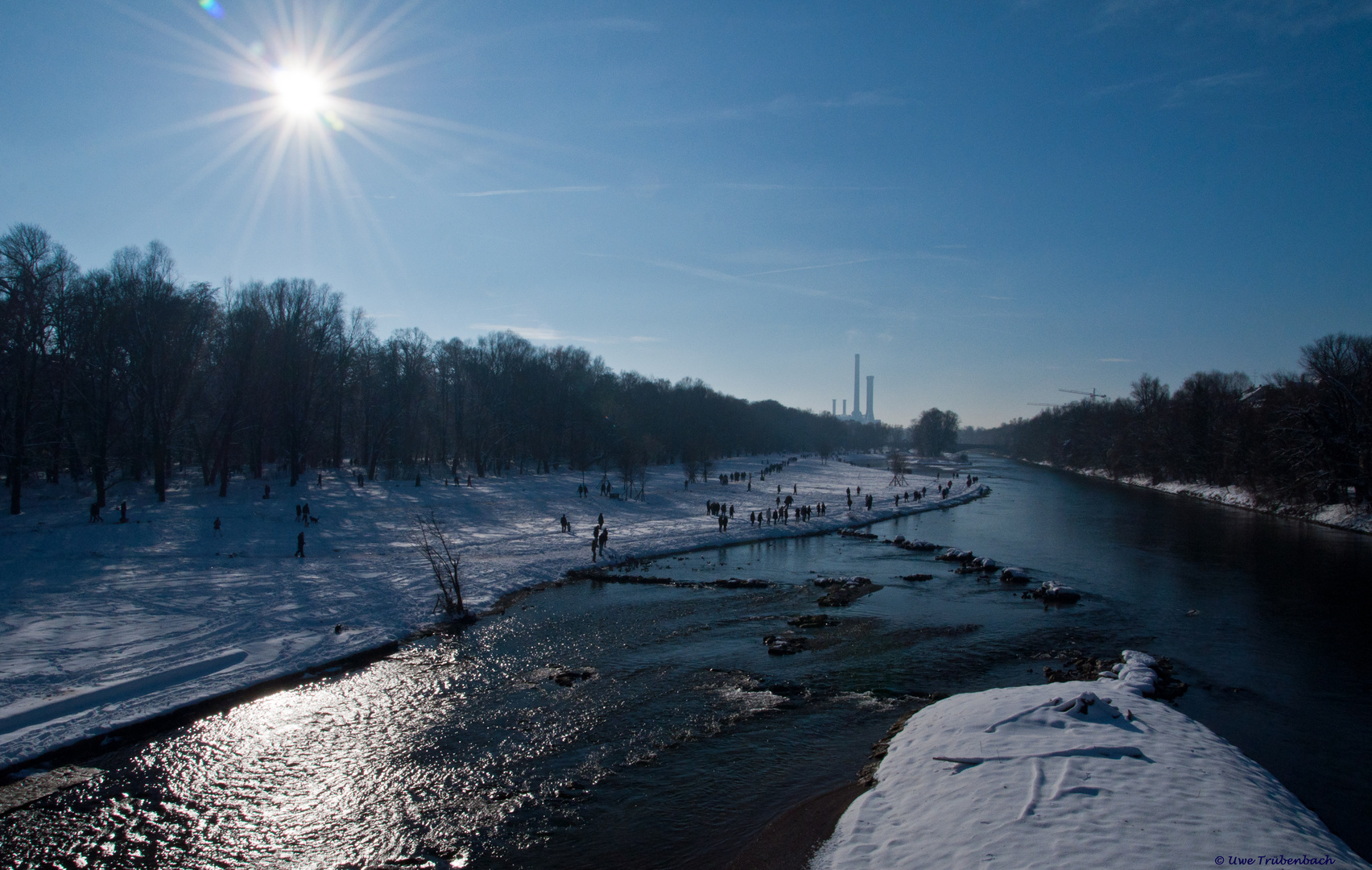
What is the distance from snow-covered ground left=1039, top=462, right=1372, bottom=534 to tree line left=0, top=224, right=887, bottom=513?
156 ft

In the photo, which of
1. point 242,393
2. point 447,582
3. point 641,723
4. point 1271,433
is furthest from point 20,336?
point 1271,433

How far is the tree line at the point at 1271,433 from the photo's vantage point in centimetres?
4550

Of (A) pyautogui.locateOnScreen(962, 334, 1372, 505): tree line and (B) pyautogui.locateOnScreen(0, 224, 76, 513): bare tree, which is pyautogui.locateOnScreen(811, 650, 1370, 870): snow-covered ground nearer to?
(B) pyautogui.locateOnScreen(0, 224, 76, 513): bare tree

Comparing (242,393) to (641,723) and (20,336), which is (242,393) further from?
(641,723)

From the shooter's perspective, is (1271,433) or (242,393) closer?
(242,393)

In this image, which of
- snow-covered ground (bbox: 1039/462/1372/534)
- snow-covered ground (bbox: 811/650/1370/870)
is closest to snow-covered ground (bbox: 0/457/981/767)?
snow-covered ground (bbox: 811/650/1370/870)

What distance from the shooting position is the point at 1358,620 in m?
22.6

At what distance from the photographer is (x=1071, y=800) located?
31.3 feet

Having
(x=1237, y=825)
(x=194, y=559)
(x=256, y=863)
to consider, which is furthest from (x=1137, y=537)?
(x=194, y=559)

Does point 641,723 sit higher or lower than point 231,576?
lower

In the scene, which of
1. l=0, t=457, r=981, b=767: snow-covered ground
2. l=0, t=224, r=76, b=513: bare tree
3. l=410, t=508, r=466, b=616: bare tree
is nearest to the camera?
l=0, t=457, r=981, b=767: snow-covered ground

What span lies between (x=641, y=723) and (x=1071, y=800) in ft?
25.5

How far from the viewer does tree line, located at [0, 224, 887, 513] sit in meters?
34.8

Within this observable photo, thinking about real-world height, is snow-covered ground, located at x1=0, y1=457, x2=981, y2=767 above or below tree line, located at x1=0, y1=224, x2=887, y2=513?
below
